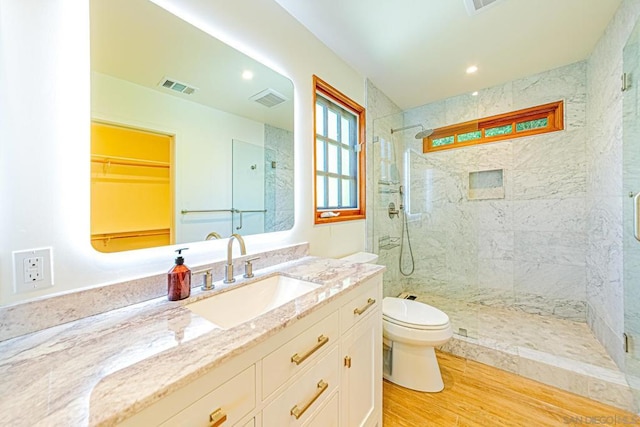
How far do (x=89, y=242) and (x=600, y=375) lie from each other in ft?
9.05

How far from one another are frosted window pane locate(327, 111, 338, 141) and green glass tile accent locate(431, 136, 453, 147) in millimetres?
1485

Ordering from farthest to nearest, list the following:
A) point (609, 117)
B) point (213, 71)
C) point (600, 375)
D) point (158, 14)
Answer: point (609, 117), point (600, 375), point (213, 71), point (158, 14)

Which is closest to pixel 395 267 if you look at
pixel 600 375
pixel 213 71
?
pixel 600 375

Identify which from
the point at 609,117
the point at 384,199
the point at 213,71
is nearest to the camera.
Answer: the point at 213,71

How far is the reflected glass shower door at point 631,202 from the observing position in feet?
4.50

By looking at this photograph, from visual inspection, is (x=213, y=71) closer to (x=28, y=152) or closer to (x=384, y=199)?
(x=28, y=152)

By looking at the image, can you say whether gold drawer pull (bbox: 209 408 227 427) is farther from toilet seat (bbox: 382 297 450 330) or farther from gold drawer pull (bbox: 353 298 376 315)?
toilet seat (bbox: 382 297 450 330)

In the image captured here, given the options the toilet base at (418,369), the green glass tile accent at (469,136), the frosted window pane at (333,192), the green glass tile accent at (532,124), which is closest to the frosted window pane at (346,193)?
the frosted window pane at (333,192)

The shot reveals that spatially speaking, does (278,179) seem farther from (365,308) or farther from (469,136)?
(469,136)

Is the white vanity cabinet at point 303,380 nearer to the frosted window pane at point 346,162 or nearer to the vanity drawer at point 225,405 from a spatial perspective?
the vanity drawer at point 225,405

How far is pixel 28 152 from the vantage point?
2.28ft

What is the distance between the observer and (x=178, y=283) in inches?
35.2

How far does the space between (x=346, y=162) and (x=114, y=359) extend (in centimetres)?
194

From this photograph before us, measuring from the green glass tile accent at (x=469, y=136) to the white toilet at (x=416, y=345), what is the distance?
80.1 inches
